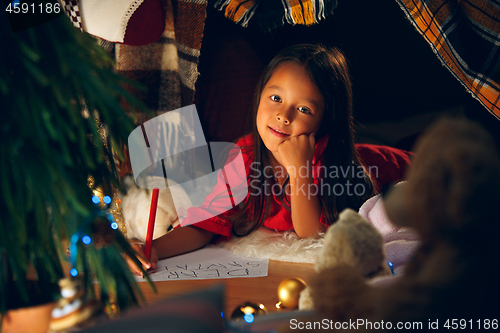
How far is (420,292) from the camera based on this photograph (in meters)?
0.15

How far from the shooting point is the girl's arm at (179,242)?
607 mm

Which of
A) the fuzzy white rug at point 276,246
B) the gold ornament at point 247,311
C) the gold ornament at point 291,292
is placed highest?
the gold ornament at point 247,311

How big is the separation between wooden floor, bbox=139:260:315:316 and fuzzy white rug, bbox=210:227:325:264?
0.06m

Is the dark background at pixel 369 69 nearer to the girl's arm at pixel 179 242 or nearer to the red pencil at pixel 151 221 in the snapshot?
the girl's arm at pixel 179 242

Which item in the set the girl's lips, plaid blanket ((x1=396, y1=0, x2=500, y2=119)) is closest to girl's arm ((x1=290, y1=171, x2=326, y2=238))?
the girl's lips

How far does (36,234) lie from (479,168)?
0.97 ft

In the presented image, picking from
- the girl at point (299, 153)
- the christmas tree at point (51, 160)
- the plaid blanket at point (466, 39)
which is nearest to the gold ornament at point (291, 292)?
the christmas tree at point (51, 160)

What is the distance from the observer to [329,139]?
821mm

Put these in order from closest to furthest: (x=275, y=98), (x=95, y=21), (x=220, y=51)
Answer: (x=95, y=21) < (x=275, y=98) < (x=220, y=51)

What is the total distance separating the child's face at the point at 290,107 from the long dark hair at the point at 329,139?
25mm

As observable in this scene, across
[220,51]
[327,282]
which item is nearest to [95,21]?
[220,51]

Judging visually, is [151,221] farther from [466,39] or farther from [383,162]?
[466,39]

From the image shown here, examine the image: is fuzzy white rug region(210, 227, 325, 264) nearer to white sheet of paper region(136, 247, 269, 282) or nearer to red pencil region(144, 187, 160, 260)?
white sheet of paper region(136, 247, 269, 282)

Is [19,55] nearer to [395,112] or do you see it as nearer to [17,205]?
[17,205]
